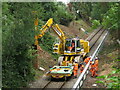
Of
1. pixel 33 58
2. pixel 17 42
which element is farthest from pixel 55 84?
pixel 17 42

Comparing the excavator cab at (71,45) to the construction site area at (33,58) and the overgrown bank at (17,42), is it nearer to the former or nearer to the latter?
the construction site area at (33,58)

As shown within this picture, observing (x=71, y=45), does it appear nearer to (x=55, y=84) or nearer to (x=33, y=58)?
(x=55, y=84)

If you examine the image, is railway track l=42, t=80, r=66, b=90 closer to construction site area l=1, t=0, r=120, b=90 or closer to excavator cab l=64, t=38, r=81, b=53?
construction site area l=1, t=0, r=120, b=90

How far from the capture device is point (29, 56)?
14.2 metres

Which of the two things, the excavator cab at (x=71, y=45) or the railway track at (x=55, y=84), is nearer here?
the railway track at (x=55, y=84)

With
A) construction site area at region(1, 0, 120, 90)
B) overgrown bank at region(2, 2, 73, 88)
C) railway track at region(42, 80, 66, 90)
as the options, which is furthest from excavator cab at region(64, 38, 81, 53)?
overgrown bank at region(2, 2, 73, 88)

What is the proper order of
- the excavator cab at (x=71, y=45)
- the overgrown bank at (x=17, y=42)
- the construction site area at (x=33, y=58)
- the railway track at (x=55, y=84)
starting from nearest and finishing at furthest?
the overgrown bank at (x=17, y=42), the construction site area at (x=33, y=58), the railway track at (x=55, y=84), the excavator cab at (x=71, y=45)

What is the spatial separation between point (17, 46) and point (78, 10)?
41.1 meters

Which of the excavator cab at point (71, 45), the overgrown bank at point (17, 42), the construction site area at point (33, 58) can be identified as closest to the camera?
the overgrown bank at point (17, 42)

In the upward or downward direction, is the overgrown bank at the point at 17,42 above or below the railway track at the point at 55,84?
above

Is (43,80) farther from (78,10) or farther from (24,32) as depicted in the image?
(78,10)

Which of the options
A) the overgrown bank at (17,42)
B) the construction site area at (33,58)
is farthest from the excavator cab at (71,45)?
the overgrown bank at (17,42)

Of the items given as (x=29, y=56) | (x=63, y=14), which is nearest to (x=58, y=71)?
(x=29, y=56)

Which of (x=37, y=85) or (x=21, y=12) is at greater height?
(x=21, y=12)
